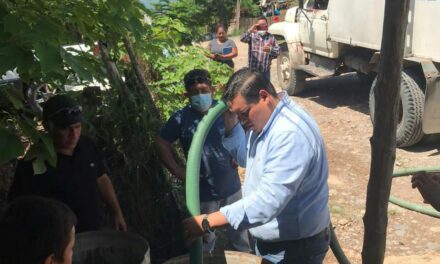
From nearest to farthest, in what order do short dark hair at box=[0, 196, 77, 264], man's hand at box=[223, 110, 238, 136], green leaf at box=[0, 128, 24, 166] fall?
short dark hair at box=[0, 196, 77, 264] < green leaf at box=[0, 128, 24, 166] < man's hand at box=[223, 110, 238, 136]

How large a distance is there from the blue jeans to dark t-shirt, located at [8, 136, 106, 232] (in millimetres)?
969

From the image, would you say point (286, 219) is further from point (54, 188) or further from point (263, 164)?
point (54, 188)

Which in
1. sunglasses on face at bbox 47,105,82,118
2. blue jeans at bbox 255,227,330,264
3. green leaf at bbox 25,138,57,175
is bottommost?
blue jeans at bbox 255,227,330,264

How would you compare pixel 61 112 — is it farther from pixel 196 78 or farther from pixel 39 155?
pixel 196 78

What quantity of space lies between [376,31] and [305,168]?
5.92 m

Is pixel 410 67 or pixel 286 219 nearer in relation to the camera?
pixel 286 219

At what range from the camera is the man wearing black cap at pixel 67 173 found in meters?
2.68

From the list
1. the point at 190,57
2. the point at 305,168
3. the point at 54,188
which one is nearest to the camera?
the point at 305,168

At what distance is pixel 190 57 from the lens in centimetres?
649

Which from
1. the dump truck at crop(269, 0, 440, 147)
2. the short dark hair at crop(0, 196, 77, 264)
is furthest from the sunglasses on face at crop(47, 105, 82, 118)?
the dump truck at crop(269, 0, 440, 147)

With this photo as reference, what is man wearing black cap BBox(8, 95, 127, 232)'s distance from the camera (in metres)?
2.68

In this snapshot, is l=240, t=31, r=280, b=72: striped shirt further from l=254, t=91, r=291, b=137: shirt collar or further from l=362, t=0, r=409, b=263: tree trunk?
l=362, t=0, r=409, b=263: tree trunk

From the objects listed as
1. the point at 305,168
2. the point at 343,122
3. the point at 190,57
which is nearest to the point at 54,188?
the point at 305,168

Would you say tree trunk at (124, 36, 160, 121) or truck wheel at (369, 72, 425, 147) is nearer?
tree trunk at (124, 36, 160, 121)
